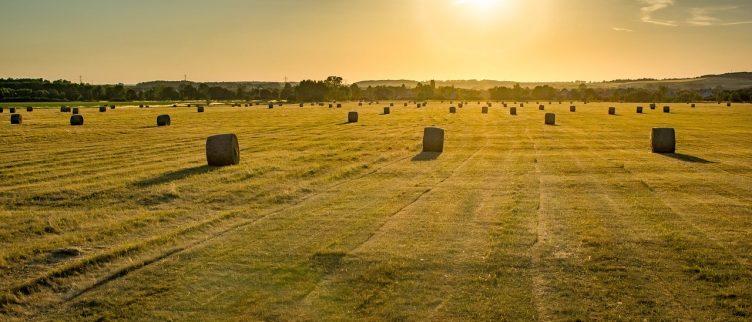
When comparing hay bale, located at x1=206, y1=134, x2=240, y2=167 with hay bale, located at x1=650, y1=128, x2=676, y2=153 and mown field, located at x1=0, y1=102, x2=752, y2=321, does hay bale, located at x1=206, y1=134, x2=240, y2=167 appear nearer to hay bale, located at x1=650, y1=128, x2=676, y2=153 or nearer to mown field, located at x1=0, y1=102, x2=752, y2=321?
mown field, located at x1=0, y1=102, x2=752, y2=321

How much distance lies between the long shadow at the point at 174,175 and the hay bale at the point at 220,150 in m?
0.32

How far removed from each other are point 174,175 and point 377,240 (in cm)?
992

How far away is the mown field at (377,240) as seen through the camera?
25.8ft

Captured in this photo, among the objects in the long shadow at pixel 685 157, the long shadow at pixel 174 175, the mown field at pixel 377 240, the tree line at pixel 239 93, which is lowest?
the mown field at pixel 377 240

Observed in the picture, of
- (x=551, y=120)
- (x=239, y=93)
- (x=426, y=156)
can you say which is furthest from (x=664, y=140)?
(x=239, y=93)

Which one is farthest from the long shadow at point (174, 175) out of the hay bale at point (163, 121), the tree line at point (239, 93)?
the tree line at point (239, 93)

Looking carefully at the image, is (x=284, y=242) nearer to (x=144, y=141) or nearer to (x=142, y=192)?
(x=142, y=192)

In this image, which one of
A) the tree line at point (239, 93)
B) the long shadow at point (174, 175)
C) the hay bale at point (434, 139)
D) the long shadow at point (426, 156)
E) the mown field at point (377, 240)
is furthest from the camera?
the tree line at point (239, 93)

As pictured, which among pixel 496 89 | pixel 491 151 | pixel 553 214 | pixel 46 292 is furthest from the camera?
pixel 496 89

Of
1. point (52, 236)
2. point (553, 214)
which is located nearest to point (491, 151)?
point (553, 214)

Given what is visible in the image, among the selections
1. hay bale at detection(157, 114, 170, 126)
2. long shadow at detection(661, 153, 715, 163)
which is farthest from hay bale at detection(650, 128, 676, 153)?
hay bale at detection(157, 114, 170, 126)

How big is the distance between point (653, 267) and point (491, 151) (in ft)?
56.0

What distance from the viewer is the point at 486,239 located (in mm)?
10766

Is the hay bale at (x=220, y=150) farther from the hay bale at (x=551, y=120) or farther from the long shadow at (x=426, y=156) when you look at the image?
the hay bale at (x=551, y=120)
